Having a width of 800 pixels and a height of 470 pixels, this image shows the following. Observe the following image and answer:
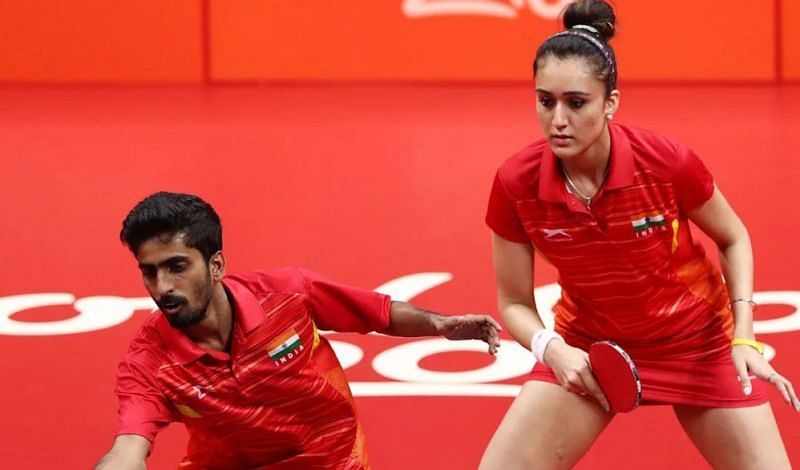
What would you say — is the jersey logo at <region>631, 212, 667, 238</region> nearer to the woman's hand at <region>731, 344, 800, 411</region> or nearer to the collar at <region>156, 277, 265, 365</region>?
the woman's hand at <region>731, 344, 800, 411</region>

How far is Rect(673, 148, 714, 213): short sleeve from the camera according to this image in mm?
3889

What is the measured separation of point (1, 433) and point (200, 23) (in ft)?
19.4

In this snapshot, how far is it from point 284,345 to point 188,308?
0.34m

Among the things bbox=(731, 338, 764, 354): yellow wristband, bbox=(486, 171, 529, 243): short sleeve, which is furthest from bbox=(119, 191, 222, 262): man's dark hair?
bbox=(731, 338, 764, 354): yellow wristband

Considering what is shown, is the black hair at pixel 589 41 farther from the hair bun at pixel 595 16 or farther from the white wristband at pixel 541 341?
the white wristband at pixel 541 341

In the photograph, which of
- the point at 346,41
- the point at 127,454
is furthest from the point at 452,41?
the point at 127,454

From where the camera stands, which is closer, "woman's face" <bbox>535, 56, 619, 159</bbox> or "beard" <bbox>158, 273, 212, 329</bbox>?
"beard" <bbox>158, 273, 212, 329</bbox>

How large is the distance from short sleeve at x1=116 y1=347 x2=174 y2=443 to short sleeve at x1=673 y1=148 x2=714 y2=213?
144 cm

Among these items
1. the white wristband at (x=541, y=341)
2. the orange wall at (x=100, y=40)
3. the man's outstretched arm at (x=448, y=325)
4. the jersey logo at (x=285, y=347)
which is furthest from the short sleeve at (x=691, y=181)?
the orange wall at (x=100, y=40)

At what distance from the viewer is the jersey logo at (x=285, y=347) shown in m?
3.86

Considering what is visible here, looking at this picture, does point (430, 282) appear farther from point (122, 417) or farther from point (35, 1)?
point (35, 1)

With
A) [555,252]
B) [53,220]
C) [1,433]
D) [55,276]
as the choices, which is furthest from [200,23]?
[555,252]

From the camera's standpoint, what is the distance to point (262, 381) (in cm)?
384

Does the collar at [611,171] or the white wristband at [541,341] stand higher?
the collar at [611,171]
